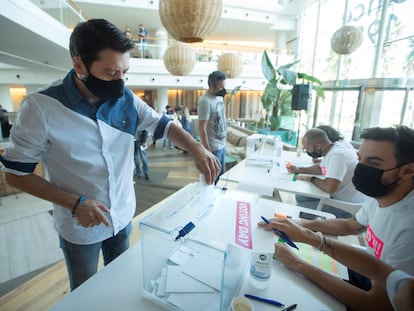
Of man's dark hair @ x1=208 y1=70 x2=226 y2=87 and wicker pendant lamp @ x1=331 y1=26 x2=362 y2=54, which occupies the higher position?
wicker pendant lamp @ x1=331 y1=26 x2=362 y2=54

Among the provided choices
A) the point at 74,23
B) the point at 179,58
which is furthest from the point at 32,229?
the point at 74,23

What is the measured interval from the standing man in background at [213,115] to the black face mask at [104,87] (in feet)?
5.83

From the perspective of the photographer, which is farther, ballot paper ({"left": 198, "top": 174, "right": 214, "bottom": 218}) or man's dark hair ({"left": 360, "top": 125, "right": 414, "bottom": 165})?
man's dark hair ({"left": 360, "top": 125, "right": 414, "bottom": 165})

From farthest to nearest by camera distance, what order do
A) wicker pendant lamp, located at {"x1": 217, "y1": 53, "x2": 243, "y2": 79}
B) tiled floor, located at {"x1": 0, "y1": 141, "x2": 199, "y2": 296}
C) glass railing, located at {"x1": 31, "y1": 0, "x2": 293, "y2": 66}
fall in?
wicker pendant lamp, located at {"x1": 217, "y1": 53, "x2": 243, "y2": 79}, glass railing, located at {"x1": 31, "y1": 0, "x2": 293, "y2": 66}, tiled floor, located at {"x1": 0, "y1": 141, "x2": 199, "y2": 296}

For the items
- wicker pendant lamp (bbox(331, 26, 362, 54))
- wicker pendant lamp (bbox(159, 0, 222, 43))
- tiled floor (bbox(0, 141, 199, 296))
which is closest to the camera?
wicker pendant lamp (bbox(159, 0, 222, 43))

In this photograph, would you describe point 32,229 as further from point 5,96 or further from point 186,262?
point 5,96

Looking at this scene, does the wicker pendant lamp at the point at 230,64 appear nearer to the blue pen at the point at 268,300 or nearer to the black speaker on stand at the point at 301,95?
the black speaker on stand at the point at 301,95

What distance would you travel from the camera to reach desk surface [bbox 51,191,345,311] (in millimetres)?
744

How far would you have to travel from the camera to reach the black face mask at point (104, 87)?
2.94 feet

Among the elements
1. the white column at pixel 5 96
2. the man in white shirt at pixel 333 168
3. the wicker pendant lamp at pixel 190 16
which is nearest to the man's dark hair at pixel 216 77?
the wicker pendant lamp at pixel 190 16

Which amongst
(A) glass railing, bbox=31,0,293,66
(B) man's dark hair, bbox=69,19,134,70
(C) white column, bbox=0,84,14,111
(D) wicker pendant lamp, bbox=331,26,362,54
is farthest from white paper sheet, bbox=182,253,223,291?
(C) white column, bbox=0,84,14,111

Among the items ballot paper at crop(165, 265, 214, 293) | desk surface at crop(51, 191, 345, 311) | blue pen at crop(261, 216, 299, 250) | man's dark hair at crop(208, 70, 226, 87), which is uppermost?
man's dark hair at crop(208, 70, 226, 87)

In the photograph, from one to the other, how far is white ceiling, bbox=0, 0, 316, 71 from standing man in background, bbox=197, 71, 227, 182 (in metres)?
2.94

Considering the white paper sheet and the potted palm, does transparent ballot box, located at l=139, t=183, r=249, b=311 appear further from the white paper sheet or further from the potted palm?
the potted palm
